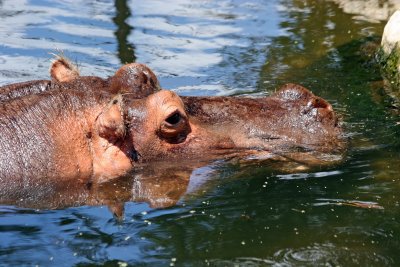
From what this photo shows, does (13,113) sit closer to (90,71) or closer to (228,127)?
(228,127)

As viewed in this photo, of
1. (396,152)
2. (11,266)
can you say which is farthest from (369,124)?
(11,266)

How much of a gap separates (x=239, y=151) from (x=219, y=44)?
4917mm

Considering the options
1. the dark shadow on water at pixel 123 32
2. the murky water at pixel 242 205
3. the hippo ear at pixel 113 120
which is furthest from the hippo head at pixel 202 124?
the dark shadow on water at pixel 123 32

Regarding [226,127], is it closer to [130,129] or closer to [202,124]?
[202,124]

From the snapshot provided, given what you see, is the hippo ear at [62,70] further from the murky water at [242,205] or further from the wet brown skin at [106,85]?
the murky water at [242,205]

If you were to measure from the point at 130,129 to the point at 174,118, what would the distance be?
34cm

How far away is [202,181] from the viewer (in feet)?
20.2

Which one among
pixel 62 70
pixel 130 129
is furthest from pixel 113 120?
pixel 62 70

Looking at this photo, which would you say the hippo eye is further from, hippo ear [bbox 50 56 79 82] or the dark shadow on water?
the dark shadow on water

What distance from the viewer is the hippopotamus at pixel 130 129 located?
233 inches

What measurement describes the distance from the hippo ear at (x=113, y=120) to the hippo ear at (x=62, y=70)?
969 millimetres

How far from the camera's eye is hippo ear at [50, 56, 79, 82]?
685cm

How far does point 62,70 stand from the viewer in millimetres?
6910

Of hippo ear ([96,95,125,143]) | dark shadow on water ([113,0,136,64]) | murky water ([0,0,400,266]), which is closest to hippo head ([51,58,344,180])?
hippo ear ([96,95,125,143])
